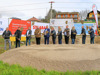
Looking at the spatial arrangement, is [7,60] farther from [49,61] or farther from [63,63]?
[63,63]

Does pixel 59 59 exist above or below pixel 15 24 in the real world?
below

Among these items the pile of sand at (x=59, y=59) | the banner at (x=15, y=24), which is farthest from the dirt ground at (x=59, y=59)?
the banner at (x=15, y=24)

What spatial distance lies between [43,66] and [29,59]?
68cm

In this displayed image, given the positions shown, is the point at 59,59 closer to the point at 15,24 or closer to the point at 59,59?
the point at 59,59

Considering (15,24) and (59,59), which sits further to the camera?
(15,24)

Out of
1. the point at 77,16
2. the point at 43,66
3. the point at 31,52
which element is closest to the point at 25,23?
the point at 31,52

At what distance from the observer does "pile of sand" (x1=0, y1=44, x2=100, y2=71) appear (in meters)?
4.50

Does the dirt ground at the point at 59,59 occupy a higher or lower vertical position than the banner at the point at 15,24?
lower

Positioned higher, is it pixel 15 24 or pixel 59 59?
pixel 15 24

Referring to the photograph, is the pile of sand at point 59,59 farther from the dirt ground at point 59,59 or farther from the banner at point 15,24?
the banner at point 15,24

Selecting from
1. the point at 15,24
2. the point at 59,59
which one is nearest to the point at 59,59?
the point at 59,59

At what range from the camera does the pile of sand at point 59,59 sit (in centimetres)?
450

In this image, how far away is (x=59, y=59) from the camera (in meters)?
4.81

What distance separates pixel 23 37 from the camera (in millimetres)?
14359
